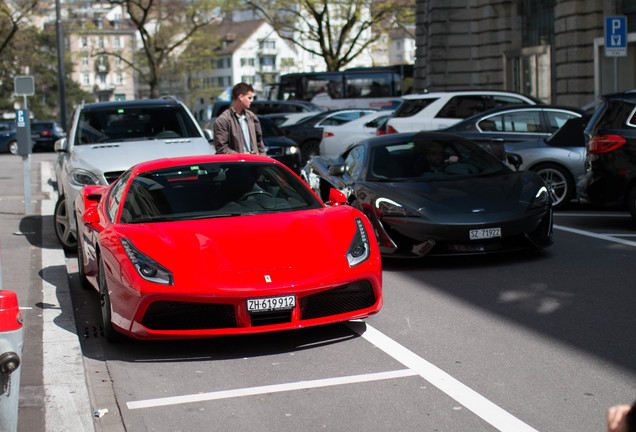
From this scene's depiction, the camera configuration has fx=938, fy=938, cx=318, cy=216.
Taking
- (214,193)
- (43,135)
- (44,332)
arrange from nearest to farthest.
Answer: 1. (44,332)
2. (214,193)
3. (43,135)

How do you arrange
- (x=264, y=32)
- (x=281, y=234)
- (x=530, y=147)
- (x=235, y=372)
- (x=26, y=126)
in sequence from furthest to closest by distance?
(x=264, y=32)
(x=26, y=126)
(x=530, y=147)
(x=281, y=234)
(x=235, y=372)

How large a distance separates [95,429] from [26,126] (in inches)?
435

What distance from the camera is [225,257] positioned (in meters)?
6.18

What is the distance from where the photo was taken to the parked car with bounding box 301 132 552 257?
349 inches

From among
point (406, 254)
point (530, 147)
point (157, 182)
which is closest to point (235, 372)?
point (157, 182)

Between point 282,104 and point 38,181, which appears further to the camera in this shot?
point 282,104

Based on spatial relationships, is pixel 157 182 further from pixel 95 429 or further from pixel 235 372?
pixel 95 429

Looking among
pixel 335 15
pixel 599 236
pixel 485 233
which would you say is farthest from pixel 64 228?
pixel 335 15

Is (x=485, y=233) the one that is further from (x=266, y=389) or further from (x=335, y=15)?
(x=335, y=15)

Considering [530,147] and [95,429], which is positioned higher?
[530,147]

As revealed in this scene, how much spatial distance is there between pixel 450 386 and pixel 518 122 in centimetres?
1035

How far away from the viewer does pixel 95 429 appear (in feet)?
15.7

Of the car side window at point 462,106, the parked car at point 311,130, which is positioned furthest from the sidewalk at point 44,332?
the parked car at point 311,130

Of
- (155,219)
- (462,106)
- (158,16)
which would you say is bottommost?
(155,219)
